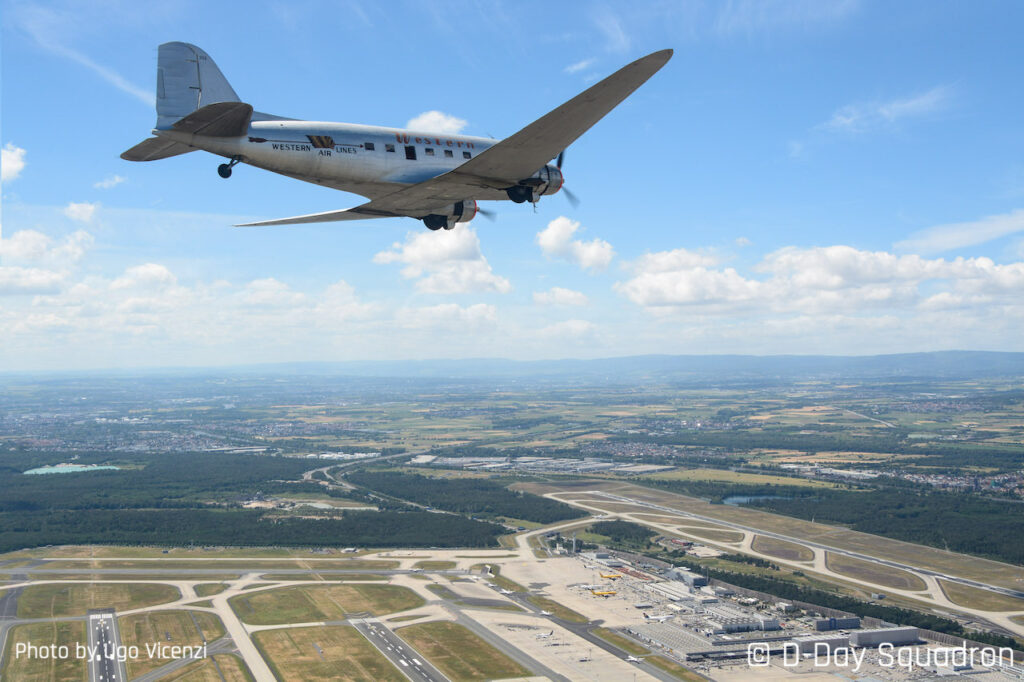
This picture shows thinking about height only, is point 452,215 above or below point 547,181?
below

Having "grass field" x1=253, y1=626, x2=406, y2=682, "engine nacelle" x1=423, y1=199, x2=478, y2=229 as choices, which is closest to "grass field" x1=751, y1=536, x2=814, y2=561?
"grass field" x1=253, y1=626, x2=406, y2=682

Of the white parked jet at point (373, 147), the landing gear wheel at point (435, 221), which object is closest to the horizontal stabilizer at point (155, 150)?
the white parked jet at point (373, 147)

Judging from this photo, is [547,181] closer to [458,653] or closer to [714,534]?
[458,653]

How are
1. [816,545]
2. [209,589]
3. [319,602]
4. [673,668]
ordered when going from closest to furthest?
[673,668] → [319,602] → [209,589] → [816,545]

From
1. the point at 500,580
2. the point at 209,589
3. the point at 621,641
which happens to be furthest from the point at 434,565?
the point at 621,641

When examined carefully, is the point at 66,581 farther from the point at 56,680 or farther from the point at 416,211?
the point at 416,211

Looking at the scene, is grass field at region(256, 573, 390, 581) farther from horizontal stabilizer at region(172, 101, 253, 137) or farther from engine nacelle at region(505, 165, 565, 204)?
horizontal stabilizer at region(172, 101, 253, 137)

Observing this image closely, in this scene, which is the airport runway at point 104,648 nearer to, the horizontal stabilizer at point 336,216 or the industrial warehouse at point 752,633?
the industrial warehouse at point 752,633

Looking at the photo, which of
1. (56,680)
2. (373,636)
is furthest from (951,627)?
(56,680)
